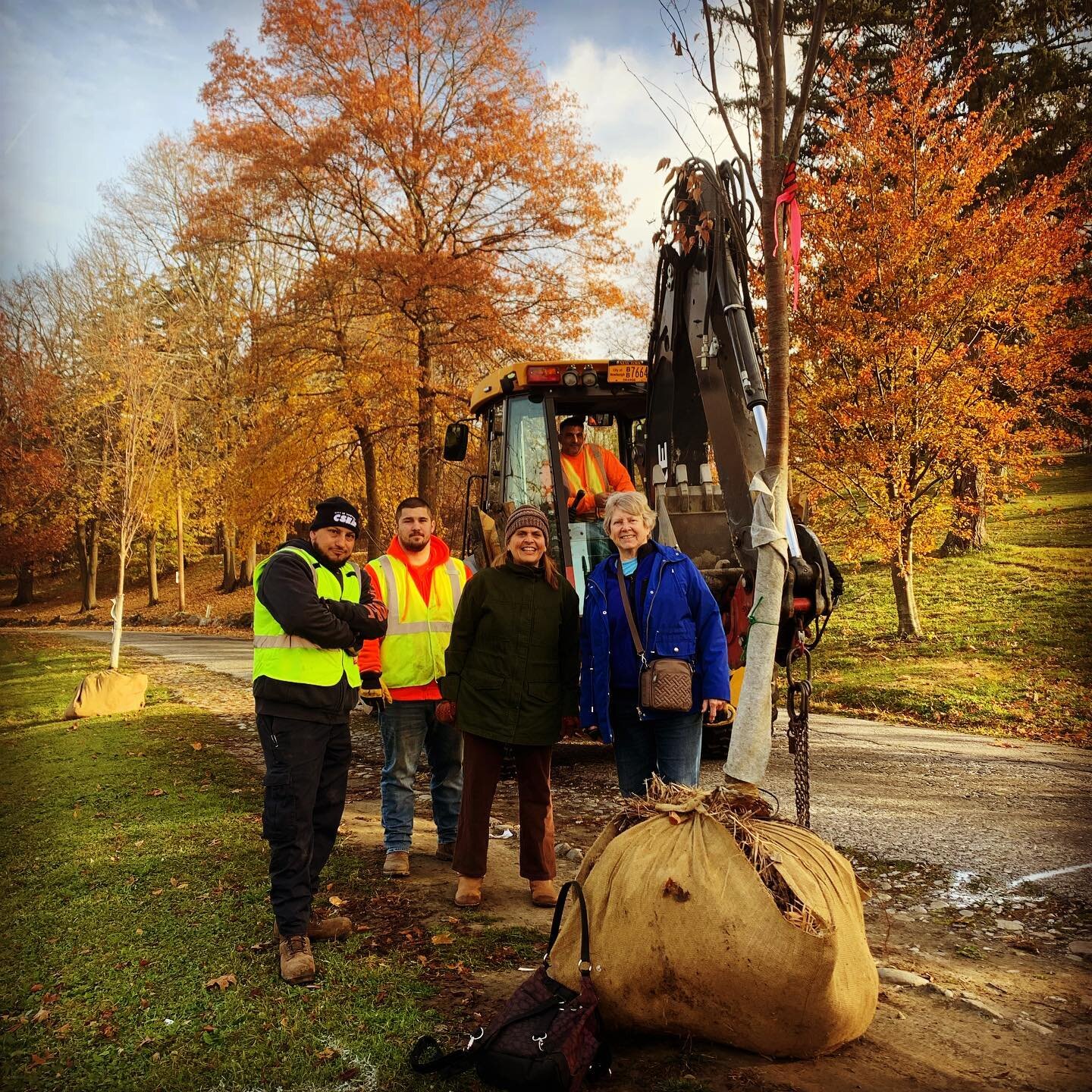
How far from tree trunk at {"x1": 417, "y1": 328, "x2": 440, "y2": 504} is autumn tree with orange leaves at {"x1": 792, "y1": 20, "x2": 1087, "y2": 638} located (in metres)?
6.40

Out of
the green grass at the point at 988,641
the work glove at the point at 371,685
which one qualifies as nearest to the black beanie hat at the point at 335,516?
the work glove at the point at 371,685

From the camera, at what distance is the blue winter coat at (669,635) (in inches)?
162

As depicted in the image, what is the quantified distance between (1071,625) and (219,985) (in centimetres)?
1274

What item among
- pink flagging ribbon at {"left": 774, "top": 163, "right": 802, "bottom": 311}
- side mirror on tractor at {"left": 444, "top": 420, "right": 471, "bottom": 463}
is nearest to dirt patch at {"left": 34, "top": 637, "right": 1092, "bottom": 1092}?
pink flagging ribbon at {"left": 774, "top": 163, "right": 802, "bottom": 311}

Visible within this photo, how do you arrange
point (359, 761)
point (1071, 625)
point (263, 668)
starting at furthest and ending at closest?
point (1071, 625)
point (359, 761)
point (263, 668)

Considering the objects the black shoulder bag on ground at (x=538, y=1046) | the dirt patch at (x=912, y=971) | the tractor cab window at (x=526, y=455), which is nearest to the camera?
the black shoulder bag on ground at (x=538, y=1046)

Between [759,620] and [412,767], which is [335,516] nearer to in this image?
[412,767]

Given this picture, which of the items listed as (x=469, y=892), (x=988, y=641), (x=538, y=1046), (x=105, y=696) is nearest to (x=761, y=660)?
(x=469, y=892)

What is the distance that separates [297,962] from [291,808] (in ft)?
1.94

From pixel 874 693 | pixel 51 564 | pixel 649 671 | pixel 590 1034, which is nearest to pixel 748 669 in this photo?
pixel 649 671

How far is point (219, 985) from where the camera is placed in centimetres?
354

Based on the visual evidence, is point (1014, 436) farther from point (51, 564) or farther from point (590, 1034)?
point (51, 564)

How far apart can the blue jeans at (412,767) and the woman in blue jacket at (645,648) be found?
103 centimetres

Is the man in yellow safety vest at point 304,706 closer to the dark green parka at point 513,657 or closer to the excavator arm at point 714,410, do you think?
the dark green parka at point 513,657
